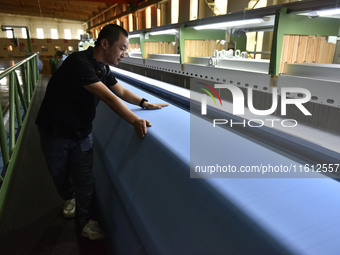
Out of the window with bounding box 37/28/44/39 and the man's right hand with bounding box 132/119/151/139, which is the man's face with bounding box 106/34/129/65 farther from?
the window with bounding box 37/28/44/39

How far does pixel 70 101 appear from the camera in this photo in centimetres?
144

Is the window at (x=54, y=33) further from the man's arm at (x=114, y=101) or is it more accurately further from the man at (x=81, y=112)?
the man's arm at (x=114, y=101)

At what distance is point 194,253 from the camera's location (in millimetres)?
810

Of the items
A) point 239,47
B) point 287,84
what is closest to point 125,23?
point 239,47

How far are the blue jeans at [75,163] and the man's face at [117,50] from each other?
553mm

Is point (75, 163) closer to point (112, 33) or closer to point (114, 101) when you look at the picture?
point (114, 101)

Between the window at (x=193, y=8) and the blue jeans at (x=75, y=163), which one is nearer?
the blue jeans at (x=75, y=163)

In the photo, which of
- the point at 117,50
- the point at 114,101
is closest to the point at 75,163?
the point at 114,101

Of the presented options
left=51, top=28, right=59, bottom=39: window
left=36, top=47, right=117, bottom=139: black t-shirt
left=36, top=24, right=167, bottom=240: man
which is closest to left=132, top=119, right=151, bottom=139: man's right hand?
left=36, top=24, right=167, bottom=240: man

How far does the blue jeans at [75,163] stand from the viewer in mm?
1542

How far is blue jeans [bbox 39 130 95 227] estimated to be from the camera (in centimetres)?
154

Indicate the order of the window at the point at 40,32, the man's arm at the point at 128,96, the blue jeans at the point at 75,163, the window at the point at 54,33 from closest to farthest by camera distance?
the blue jeans at the point at 75,163
the man's arm at the point at 128,96
the window at the point at 40,32
the window at the point at 54,33

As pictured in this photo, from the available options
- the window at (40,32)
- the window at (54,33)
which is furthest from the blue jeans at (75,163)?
the window at (54,33)

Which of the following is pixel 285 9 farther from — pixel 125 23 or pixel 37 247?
pixel 125 23
